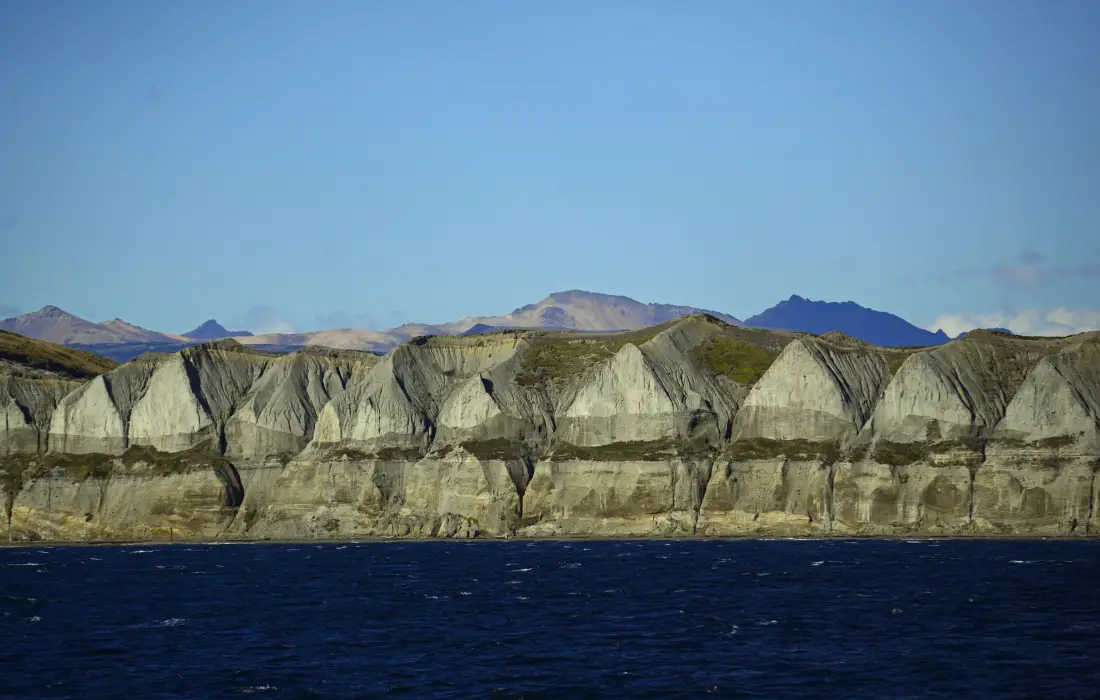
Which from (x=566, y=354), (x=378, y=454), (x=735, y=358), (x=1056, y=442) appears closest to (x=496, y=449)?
(x=378, y=454)

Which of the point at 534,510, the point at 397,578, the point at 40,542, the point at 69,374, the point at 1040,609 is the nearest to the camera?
the point at 1040,609

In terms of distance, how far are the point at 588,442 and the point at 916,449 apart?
3172cm

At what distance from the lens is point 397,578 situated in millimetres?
103688

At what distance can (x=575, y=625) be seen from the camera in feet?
254

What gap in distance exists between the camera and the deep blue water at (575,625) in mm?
60781

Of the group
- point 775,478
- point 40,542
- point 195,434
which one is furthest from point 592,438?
point 40,542

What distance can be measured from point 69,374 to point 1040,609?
141965mm

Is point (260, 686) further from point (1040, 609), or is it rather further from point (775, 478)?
point (775, 478)

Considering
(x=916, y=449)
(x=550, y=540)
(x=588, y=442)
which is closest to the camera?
(x=916, y=449)

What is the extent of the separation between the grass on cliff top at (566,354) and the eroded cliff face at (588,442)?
1.08 feet

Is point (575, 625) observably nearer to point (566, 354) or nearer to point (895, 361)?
point (895, 361)

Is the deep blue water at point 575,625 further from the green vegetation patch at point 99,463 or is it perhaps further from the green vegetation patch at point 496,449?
the green vegetation patch at point 99,463

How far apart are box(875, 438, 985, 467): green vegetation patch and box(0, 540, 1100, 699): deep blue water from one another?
11110 mm

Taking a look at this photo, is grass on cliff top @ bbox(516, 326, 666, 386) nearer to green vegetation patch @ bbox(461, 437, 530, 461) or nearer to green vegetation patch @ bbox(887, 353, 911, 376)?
green vegetation patch @ bbox(461, 437, 530, 461)
